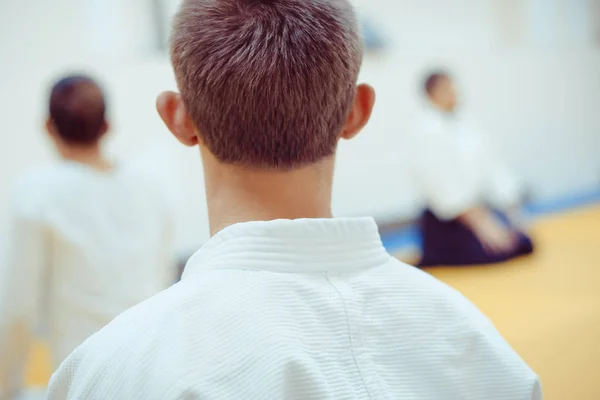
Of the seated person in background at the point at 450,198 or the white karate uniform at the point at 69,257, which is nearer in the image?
the white karate uniform at the point at 69,257

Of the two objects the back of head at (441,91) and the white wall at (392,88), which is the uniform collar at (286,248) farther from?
the back of head at (441,91)

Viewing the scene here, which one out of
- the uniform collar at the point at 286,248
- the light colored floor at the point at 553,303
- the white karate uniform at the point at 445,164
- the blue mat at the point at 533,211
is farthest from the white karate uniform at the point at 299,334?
the blue mat at the point at 533,211

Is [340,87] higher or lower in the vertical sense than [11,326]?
higher

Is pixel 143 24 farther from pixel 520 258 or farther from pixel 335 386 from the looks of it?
pixel 335 386

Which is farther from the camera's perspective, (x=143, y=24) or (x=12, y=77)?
(x=143, y=24)

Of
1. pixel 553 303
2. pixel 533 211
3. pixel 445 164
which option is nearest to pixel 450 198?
pixel 445 164

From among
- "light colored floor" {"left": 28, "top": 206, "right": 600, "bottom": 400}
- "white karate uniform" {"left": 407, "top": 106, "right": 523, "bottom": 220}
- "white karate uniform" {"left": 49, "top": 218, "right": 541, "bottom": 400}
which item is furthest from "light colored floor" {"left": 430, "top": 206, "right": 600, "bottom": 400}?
"white karate uniform" {"left": 49, "top": 218, "right": 541, "bottom": 400}

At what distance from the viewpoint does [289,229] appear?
2.29 ft

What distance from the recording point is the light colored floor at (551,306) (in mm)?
2650

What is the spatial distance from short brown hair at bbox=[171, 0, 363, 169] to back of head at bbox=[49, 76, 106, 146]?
3.77ft

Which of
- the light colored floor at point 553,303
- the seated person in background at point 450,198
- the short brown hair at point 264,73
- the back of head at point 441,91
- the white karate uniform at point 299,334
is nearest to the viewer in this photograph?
the white karate uniform at point 299,334

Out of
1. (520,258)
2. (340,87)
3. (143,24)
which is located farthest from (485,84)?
(340,87)

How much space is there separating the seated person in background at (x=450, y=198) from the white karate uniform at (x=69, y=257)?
9.85ft

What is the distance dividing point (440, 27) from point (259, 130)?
6.54m
